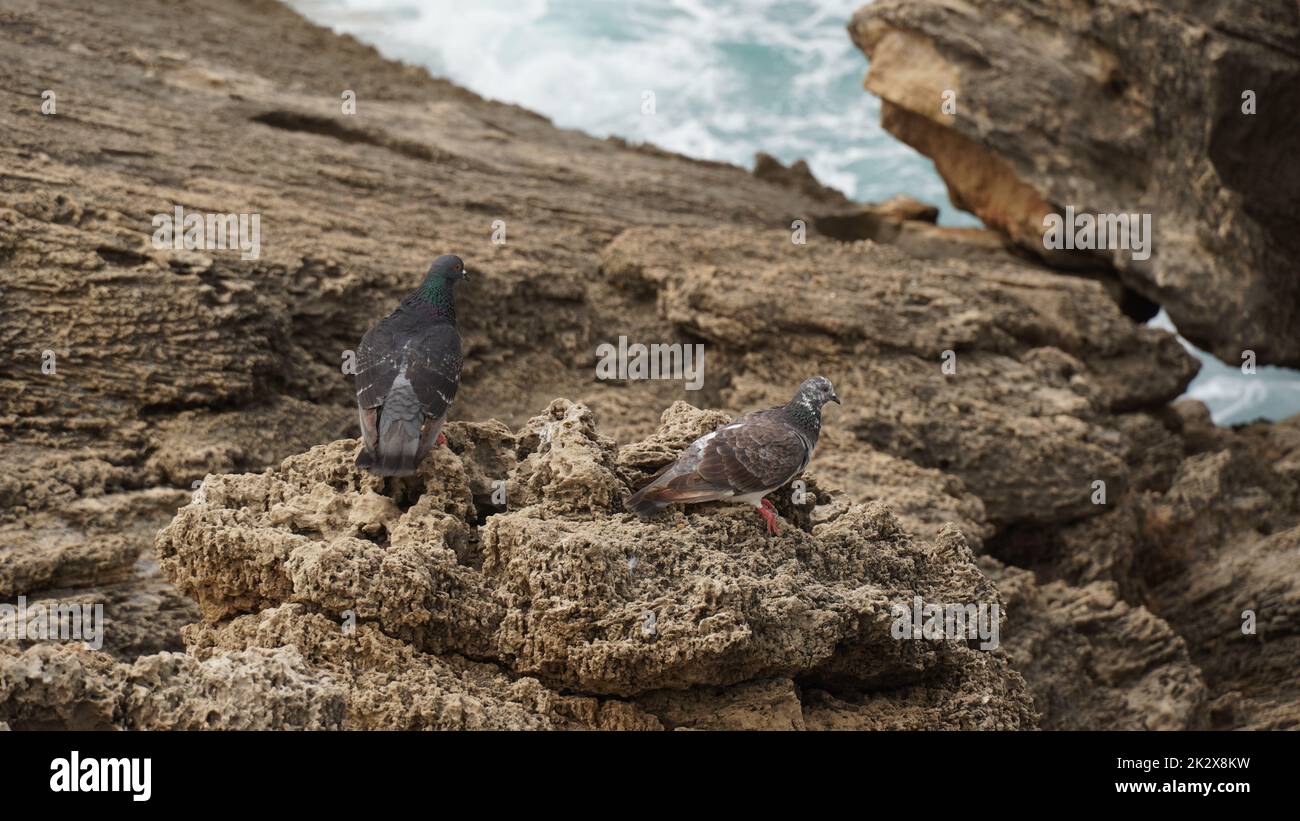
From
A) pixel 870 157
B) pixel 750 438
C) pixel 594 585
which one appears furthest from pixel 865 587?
pixel 870 157

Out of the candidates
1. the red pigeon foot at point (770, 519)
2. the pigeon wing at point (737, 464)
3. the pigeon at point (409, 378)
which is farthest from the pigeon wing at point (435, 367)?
the red pigeon foot at point (770, 519)

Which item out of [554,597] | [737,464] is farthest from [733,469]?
[554,597]

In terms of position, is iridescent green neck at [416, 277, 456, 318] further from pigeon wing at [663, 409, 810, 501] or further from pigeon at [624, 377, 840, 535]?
pigeon wing at [663, 409, 810, 501]

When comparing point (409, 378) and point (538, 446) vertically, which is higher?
point (409, 378)

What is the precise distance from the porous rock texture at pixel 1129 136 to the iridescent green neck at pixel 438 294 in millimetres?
10084

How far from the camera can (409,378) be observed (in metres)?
8.25

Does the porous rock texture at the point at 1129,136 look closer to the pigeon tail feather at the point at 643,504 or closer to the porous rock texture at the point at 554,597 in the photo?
the porous rock texture at the point at 554,597

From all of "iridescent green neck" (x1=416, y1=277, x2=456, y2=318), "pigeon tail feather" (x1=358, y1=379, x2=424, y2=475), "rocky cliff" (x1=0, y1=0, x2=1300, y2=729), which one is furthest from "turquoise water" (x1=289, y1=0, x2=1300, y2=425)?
"pigeon tail feather" (x1=358, y1=379, x2=424, y2=475)

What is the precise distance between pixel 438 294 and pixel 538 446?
1460 mm

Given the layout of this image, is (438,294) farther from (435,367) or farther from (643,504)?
(643,504)

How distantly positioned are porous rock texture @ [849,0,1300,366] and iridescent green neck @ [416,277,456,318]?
10.1m

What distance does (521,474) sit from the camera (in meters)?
8.34

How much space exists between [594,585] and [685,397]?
262 inches

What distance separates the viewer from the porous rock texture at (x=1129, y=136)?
16797 mm
